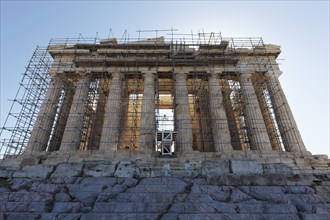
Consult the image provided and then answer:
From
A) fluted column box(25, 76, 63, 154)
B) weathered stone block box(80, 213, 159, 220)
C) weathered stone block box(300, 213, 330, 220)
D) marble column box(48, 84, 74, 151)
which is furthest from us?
marble column box(48, 84, 74, 151)

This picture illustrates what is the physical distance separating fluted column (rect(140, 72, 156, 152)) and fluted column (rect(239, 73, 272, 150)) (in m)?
8.92

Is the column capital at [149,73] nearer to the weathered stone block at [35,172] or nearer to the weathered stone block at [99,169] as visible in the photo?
the weathered stone block at [99,169]

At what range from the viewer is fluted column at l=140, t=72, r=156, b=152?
18.1m

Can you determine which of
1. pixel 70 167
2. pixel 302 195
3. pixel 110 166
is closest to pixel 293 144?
pixel 302 195

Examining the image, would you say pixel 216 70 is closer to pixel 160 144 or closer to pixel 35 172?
pixel 160 144

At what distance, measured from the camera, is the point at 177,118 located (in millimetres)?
19797

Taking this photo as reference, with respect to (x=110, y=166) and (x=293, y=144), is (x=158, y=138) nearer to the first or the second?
(x=110, y=166)

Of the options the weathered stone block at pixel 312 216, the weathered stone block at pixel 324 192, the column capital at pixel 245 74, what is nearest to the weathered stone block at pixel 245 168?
the weathered stone block at pixel 324 192

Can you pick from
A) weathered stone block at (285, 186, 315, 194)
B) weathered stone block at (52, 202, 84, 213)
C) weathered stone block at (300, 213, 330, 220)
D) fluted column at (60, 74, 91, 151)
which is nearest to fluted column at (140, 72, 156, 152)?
fluted column at (60, 74, 91, 151)

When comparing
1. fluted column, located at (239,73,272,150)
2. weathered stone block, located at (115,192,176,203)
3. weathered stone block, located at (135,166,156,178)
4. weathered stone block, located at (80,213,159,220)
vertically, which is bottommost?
weathered stone block, located at (80,213,159,220)

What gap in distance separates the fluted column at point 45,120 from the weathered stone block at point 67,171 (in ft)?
27.6

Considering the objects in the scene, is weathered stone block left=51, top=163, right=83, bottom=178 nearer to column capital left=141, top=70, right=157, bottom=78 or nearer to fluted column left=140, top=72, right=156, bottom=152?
fluted column left=140, top=72, right=156, bottom=152

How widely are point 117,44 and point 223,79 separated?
496 inches

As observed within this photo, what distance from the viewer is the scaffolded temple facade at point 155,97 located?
19047 mm
